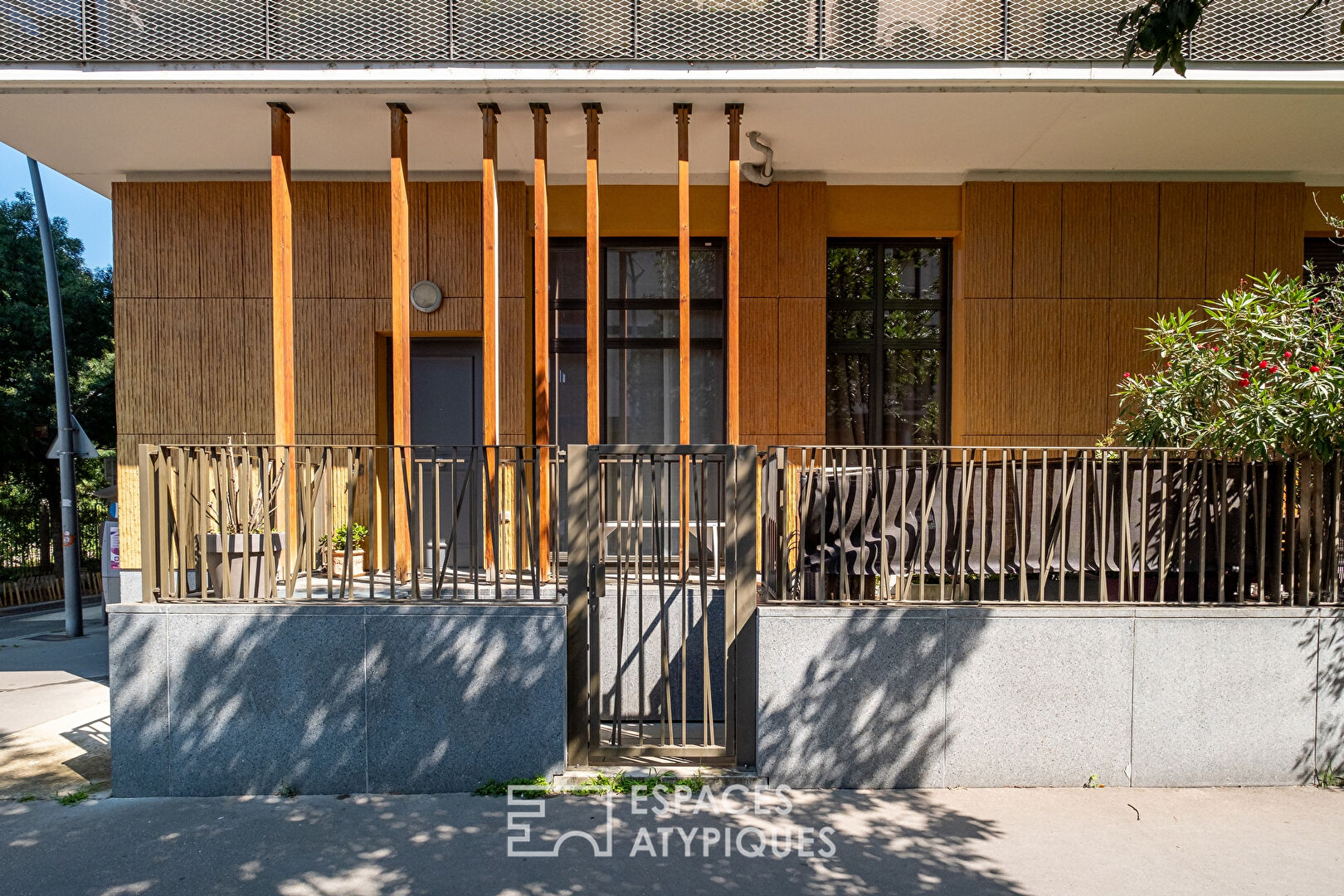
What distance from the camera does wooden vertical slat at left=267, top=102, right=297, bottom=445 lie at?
250 inches

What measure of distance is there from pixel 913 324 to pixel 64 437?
1150 centimetres

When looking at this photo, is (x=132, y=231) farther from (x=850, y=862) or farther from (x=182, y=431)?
(x=850, y=862)

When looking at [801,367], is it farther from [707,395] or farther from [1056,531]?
[1056,531]

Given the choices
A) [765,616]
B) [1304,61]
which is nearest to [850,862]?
[765,616]

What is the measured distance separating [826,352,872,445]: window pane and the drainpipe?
34.2 feet

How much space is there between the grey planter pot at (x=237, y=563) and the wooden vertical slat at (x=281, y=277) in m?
1.15

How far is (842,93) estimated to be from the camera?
6.44m

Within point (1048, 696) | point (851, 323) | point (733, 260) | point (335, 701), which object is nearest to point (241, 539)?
point (335, 701)

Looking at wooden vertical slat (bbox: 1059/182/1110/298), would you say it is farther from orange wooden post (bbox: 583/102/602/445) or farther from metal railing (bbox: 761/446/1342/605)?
orange wooden post (bbox: 583/102/602/445)

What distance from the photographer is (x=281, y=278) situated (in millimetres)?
6469

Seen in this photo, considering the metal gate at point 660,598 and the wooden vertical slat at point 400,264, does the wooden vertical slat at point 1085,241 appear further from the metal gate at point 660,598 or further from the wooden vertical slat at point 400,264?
the wooden vertical slat at point 400,264

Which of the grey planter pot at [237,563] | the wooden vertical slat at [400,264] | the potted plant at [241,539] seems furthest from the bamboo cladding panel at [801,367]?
Answer: the grey planter pot at [237,563]

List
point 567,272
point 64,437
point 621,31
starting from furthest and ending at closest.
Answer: point 64,437 → point 567,272 → point 621,31

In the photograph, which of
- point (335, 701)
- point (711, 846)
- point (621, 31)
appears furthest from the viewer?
point (621, 31)
